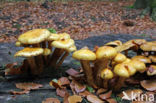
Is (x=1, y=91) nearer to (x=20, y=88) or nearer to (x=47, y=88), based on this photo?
(x=20, y=88)

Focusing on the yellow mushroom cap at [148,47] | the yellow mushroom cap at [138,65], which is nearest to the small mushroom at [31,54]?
the yellow mushroom cap at [138,65]

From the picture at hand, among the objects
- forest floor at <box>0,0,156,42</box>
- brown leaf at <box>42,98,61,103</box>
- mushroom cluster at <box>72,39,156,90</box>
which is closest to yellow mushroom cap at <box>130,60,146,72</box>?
mushroom cluster at <box>72,39,156,90</box>

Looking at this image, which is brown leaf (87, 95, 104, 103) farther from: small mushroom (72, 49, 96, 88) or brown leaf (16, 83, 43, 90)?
brown leaf (16, 83, 43, 90)

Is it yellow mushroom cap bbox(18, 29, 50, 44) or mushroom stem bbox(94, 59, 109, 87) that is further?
mushroom stem bbox(94, 59, 109, 87)

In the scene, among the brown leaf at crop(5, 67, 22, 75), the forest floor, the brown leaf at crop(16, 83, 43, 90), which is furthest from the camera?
the forest floor

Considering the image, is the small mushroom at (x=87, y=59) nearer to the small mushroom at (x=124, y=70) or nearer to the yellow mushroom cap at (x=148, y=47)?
the small mushroom at (x=124, y=70)

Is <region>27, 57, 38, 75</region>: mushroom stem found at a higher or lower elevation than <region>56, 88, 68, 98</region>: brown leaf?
higher
